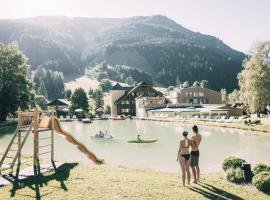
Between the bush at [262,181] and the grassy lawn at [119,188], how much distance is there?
0.29 m

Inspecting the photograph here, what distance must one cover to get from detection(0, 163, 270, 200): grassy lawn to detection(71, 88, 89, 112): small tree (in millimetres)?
102940

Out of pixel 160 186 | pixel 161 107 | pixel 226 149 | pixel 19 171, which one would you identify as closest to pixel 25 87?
pixel 161 107

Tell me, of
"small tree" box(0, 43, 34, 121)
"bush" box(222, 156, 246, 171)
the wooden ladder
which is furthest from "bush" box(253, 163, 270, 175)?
"small tree" box(0, 43, 34, 121)

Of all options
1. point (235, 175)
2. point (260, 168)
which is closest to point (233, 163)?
point (235, 175)

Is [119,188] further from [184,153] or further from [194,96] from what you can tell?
→ [194,96]

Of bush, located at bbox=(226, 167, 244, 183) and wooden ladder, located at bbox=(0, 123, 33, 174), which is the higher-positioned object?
wooden ladder, located at bbox=(0, 123, 33, 174)

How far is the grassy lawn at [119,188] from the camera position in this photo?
14602 millimetres

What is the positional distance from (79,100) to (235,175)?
10636cm

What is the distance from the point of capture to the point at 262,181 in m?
15.5

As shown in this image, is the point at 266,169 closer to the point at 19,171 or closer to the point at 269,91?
the point at 19,171

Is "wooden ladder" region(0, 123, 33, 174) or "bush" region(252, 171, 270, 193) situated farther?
"wooden ladder" region(0, 123, 33, 174)

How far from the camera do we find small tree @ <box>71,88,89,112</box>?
120 metres

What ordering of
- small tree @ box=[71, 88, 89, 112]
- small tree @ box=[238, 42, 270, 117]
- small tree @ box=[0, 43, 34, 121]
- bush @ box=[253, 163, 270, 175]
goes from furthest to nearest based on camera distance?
small tree @ box=[71, 88, 89, 112] < small tree @ box=[0, 43, 34, 121] < small tree @ box=[238, 42, 270, 117] < bush @ box=[253, 163, 270, 175]

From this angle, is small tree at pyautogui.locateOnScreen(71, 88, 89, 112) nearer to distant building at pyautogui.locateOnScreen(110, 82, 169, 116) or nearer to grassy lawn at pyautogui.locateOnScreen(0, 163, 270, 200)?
distant building at pyautogui.locateOnScreen(110, 82, 169, 116)
